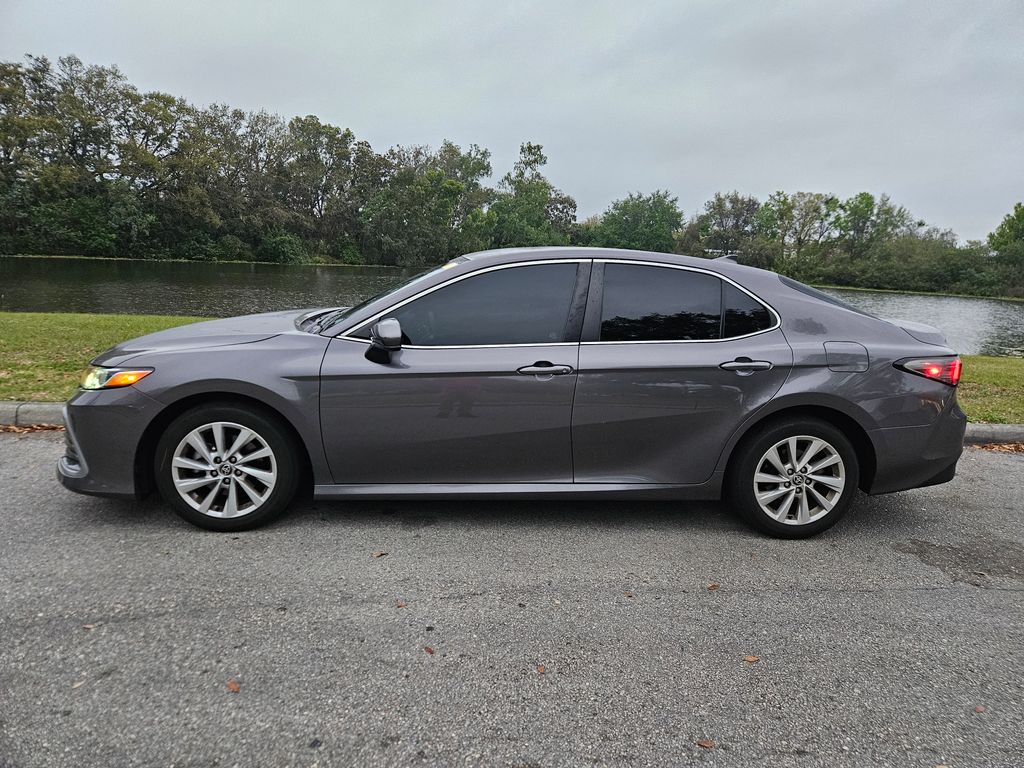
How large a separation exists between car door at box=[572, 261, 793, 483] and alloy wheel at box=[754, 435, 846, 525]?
0.31m

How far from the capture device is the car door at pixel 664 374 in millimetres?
3568

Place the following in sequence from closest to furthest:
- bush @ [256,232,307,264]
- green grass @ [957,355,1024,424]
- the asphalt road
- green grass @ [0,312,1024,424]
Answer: the asphalt road
green grass @ [0,312,1024,424]
green grass @ [957,355,1024,424]
bush @ [256,232,307,264]

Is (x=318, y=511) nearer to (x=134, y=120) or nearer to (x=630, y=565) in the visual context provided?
(x=630, y=565)

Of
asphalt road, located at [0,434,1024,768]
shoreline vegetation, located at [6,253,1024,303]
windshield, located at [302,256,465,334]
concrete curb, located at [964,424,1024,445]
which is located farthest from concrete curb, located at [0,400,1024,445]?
shoreline vegetation, located at [6,253,1024,303]

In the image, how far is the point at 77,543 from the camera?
11.0 feet

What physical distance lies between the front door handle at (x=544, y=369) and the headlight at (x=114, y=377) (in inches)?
79.0

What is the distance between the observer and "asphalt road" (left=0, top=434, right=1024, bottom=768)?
2088 mm

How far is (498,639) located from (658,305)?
205 centimetres

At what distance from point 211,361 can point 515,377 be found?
1.64 metres

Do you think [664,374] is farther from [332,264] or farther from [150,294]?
[332,264]

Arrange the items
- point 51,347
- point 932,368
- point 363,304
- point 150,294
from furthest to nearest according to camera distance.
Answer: point 150,294, point 51,347, point 363,304, point 932,368

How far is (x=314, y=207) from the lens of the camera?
75.5m

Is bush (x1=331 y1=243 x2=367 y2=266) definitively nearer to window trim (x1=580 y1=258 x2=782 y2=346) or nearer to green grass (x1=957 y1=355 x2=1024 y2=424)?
green grass (x1=957 y1=355 x2=1024 y2=424)

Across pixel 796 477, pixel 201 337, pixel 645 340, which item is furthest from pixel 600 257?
pixel 201 337
